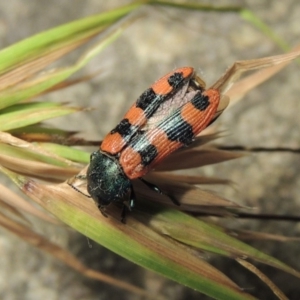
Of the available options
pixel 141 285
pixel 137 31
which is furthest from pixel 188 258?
pixel 137 31

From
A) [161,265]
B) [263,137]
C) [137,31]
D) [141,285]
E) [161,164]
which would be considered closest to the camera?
[161,265]

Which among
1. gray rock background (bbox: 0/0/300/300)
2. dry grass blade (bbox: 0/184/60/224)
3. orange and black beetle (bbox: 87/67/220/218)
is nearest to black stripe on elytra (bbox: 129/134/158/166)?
orange and black beetle (bbox: 87/67/220/218)

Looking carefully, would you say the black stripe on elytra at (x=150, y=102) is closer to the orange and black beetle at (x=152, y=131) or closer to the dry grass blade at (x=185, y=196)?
the orange and black beetle at (x=152, y=131)

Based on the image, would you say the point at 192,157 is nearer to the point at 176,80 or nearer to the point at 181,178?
the point at 181,178

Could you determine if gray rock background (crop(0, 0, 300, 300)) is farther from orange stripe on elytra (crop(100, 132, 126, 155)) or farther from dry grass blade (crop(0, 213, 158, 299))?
orange stripe on elytra (crop(100, 132, 126, 155))

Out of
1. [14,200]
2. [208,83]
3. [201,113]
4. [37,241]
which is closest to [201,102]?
[201,113]

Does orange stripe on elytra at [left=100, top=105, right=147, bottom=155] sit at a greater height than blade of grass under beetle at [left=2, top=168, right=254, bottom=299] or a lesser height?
greater

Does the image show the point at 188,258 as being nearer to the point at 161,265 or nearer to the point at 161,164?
the point at 161,265
